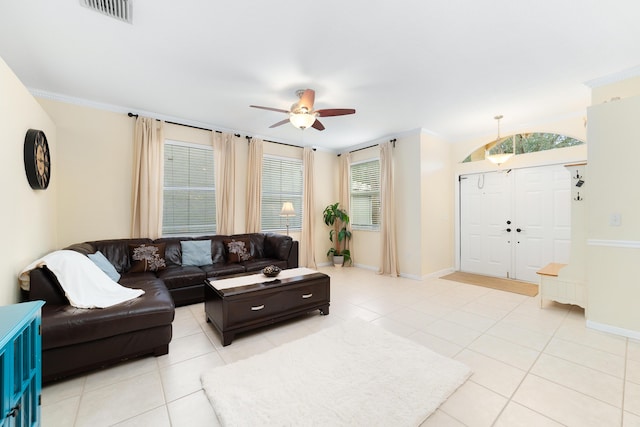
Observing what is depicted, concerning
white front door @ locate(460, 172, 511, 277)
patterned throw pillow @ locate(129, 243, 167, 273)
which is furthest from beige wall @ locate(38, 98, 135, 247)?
white front door @ locate(460, 172, 511, 277)

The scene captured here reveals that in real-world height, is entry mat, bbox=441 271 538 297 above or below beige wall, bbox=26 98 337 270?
below

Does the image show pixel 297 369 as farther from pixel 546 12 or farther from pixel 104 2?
pixel 546 12

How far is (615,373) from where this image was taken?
6.77 feet

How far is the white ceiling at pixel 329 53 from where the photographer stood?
2031 millimetres

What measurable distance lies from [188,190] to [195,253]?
121cm

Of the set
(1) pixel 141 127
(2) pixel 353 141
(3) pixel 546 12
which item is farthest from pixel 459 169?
(1) pixel 141 127

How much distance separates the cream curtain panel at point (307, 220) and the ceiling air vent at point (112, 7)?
159 inches

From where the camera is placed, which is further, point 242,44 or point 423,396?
point 242,44

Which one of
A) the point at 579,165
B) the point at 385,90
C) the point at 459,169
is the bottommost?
the point at 579,165

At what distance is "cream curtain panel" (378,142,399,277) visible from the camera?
5.26 m

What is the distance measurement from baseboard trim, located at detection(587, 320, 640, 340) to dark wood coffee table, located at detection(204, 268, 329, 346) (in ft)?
9.66

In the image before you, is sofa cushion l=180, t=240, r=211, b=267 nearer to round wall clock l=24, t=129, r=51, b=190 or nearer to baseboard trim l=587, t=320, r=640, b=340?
round wall clock l=24, t=129, r=51, b=190

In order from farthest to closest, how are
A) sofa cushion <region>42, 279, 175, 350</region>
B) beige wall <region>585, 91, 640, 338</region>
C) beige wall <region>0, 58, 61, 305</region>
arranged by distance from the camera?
beige wall <region>585, 91, 640, 338</region>
beige wall <region>0, 58, 61, 305</region>
sofa cushion <region>42, 279, 175, 350</region>

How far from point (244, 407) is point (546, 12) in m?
3.68
